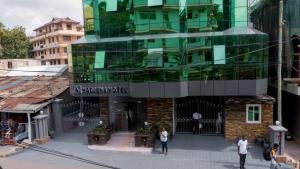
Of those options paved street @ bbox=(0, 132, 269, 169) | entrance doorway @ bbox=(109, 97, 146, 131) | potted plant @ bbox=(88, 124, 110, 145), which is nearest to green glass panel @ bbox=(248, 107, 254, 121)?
paved street @ bbox=(0, 132, 269, 169)

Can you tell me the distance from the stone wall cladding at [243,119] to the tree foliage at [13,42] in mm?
45580

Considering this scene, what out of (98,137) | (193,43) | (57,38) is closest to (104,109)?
(98,137)

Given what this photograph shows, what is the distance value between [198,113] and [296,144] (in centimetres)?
610

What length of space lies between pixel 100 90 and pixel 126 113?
2.78 meters

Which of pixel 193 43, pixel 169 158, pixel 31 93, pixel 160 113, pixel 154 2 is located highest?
pixel 154 2

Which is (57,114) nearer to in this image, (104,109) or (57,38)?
(104,109)

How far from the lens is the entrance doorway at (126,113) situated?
787 inches

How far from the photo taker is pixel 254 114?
16938 millimetres

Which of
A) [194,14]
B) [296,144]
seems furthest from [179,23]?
[296,144]

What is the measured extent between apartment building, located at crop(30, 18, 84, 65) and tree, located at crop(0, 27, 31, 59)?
287 inches

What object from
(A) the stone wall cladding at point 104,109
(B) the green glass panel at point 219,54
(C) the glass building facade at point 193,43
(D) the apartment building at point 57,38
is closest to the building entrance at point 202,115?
(C) the glass building facade at point 193,43

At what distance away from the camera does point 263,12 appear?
24.0m

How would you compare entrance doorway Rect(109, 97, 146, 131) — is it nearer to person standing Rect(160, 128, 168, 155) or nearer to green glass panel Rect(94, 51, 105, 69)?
green glass panel Rect(94, 51, 105, 69)

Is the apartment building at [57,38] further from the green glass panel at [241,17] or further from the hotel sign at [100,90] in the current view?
the green glass panel at [241,17]
